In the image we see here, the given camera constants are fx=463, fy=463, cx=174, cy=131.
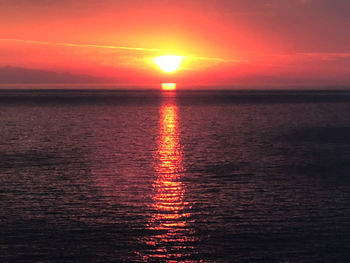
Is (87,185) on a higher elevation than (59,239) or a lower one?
higher

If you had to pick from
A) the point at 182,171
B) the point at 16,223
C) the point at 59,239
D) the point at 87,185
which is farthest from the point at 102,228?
the point at 182,171

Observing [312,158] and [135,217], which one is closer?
[135,217]

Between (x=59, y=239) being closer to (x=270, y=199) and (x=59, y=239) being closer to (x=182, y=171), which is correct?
(x=270, y=199)

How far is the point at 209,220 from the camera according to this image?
88.3ft

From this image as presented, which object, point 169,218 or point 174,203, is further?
point 174,203

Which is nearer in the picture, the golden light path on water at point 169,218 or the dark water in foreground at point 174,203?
the golden light path on water at point 169,218

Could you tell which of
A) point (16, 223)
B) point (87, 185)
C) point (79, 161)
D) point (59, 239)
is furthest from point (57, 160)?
point (59, 239)

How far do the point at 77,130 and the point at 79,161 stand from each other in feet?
112

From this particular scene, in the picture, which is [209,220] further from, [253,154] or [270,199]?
[253,154]

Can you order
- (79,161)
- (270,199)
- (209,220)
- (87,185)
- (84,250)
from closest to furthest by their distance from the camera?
(84,250)
(209,220)
(270,199)
(87,185)
(79,161)

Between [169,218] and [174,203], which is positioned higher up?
[174,203]

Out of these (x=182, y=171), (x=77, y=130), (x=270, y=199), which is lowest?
(x=270, y=199)

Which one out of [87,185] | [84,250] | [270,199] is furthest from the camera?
[87,185]

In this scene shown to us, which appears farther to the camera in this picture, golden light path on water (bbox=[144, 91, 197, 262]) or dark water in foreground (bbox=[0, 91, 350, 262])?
dark water in foreground (bbox=[0, 91, 350, 262])
